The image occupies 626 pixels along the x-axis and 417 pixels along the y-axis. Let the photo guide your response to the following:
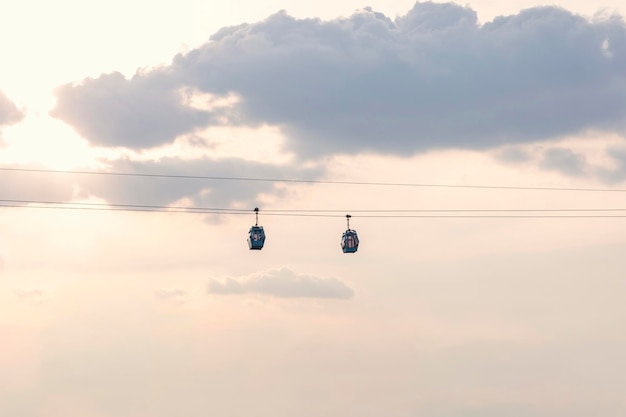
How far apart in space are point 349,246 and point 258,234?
9.75 m

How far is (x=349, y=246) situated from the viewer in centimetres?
19962

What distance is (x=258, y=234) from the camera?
19800 cm
